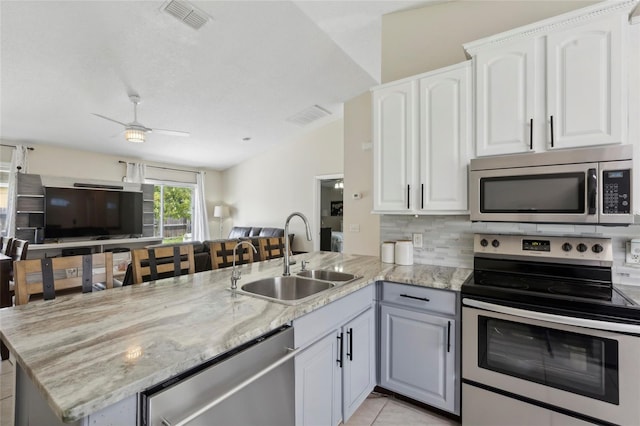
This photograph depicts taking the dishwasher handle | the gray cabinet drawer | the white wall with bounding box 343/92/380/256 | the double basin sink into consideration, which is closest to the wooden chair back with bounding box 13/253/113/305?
the double basin sink

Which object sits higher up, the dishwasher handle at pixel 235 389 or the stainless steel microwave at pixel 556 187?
the stainless steel microwave at pixel 556 187

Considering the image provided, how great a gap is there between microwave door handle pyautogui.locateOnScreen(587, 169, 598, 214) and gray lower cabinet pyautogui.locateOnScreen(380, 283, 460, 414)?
2.78ft

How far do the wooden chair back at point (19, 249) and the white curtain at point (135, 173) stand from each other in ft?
9.94

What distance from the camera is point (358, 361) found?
183 centimetres

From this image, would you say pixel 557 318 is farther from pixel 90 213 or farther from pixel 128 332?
pixel 90 213

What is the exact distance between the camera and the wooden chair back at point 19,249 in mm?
3221

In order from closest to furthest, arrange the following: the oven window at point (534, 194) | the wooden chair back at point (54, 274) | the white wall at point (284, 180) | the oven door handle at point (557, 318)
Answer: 1. the oven door handle at point (557, 318)
2. the wooden chair back at point (54, 274)
3. the oven window at point (534, 194)
4. the white wall at point (284, 180)

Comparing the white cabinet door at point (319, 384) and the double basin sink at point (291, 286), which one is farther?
the double basin sink at point (291, 286)

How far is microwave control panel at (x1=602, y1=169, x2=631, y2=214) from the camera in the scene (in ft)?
4.91

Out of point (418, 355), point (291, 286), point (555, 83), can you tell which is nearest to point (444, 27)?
point (555, 83)

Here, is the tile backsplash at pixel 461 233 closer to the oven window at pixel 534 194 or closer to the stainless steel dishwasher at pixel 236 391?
the oven window at pixel 534 194

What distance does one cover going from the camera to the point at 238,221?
26.5ft

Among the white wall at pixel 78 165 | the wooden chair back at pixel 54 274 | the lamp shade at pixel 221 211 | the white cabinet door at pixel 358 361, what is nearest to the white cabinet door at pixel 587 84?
the white cabinet door at pixel 358 361

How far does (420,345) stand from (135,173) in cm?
683
